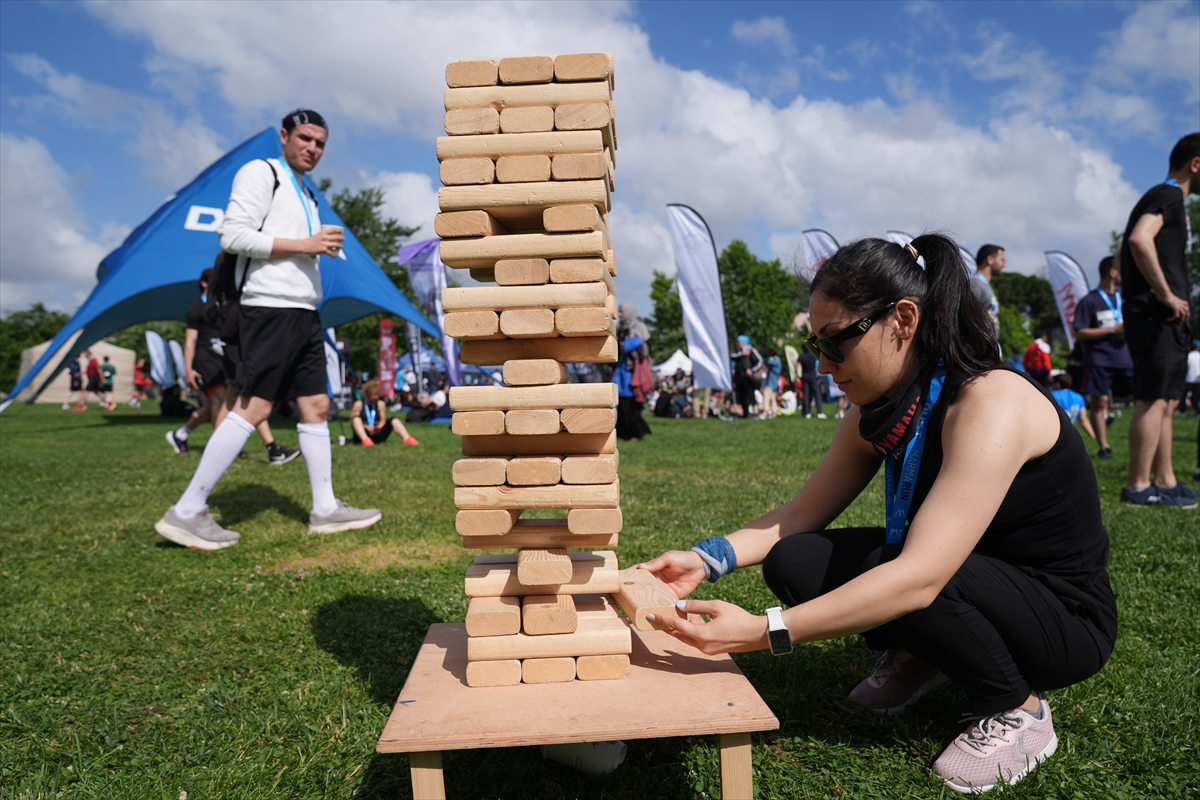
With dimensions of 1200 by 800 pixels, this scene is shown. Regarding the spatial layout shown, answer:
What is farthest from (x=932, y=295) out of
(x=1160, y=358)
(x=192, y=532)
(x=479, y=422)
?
(x=1160, y=358)

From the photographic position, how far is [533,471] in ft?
6.86

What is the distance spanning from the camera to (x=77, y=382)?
103 ft

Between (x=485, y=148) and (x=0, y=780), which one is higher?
(x=485, y=148)

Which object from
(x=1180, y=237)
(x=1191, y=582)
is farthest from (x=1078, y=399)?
(x=1191, y=582)

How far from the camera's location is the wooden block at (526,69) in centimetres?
215

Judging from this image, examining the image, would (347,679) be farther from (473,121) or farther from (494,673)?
(473,121)

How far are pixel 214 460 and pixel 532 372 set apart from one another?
3.02 metres

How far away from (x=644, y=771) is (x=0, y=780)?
5.57ft

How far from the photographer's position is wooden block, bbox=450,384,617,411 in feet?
6.77

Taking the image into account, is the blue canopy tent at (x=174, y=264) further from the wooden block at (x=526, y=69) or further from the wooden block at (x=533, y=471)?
the wooden block at (x=533, y=471)

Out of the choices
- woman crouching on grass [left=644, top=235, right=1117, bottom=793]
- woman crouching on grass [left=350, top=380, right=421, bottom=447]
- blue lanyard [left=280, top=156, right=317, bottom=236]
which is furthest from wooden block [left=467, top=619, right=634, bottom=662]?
woman crouching on grass [left=350, top=380, right=421, bottom=447]

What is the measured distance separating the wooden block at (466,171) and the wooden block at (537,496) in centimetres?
71

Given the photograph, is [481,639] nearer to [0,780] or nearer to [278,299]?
[0,780]

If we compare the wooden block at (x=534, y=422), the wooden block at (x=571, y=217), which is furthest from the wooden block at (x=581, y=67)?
the wooden block at (x=534, y=422)
